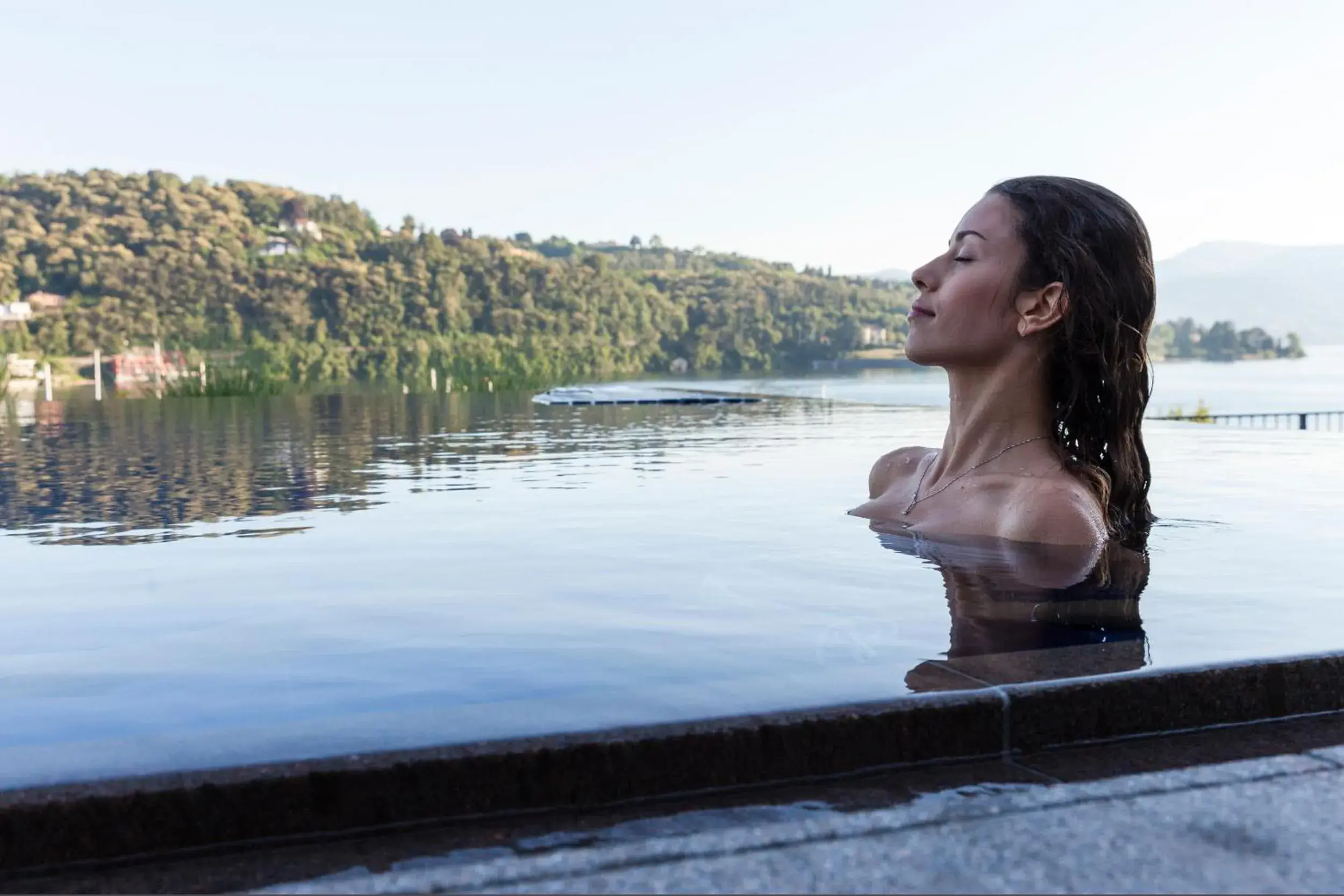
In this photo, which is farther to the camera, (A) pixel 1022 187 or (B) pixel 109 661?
(A) pixel 1022 187

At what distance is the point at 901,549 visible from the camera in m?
5.42

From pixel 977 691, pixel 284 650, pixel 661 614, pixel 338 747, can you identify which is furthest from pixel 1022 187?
pixel 338 747

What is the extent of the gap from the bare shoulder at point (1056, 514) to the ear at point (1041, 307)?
532 millimetres

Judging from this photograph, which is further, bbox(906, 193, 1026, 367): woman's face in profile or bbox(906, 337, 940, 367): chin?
bbox(906, 337, 940, 367): chin

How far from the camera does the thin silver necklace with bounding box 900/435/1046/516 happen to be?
485 centimetres

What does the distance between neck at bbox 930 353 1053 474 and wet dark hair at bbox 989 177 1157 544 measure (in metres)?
0.05

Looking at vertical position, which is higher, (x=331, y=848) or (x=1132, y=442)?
(x=1132, y=442)

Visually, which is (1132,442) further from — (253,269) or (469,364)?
(253,269)

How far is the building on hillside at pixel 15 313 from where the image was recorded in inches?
2763

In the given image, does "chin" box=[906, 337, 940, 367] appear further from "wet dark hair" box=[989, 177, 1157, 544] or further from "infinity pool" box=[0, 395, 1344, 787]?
"infinity pool" box=[0, 395, 1344, 787]

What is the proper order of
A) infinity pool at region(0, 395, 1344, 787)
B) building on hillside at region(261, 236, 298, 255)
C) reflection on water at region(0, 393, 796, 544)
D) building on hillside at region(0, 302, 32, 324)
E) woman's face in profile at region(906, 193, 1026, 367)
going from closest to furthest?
infinity pool at region(0, 395, 1344, 787) < woman's face in profile at region(906, 193, 1026, 367) < reflection on water at region(0, 393, 796, 544) < building on hillside at region(0, 302, 32, 324) < building on hillside at region(261, 236, 298, 255)

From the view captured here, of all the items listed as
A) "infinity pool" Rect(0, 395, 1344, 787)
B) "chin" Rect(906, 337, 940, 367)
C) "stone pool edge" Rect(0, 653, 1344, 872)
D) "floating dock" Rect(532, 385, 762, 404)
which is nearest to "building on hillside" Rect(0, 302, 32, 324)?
"floating dock" Rect(532, 385, 762, 404)

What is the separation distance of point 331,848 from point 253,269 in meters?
82.1

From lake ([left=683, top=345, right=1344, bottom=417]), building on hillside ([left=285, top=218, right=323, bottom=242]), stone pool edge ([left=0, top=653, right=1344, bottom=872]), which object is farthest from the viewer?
building on hillside ([left=285, top=218, right=323, bottom=242])
